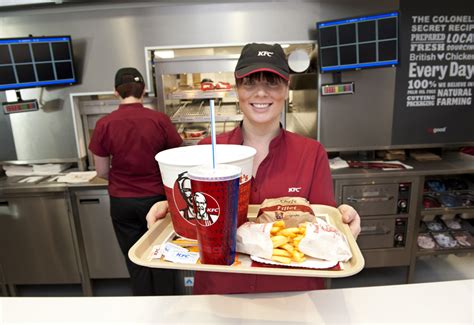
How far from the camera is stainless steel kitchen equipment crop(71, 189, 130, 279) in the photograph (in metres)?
2.56

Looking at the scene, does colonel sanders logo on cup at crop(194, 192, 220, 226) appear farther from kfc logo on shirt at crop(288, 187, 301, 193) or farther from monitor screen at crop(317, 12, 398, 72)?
monitor screen at crop(317, 12, 398, 72)

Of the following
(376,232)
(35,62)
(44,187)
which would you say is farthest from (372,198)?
(35,62)

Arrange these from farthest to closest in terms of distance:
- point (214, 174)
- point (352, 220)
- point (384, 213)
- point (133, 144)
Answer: point (384, 213) → point (133, 144) → point (352, 220) → point (214, 174)

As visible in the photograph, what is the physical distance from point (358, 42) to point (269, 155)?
5.79 ft

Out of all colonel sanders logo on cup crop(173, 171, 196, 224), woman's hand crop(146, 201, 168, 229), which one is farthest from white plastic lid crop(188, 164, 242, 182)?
woman's hand crop(146, 201, 168, 229)

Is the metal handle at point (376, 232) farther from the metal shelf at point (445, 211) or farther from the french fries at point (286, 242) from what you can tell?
the french fries at point (286, 242)

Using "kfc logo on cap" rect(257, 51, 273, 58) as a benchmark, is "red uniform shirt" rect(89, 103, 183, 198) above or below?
below

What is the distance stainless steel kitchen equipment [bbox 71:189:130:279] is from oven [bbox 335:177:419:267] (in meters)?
1.88

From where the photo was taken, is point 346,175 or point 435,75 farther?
point 435,75

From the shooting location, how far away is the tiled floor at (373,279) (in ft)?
8.98

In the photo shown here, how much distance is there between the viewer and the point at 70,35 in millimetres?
2732

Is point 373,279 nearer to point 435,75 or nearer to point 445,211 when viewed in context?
point 445,211

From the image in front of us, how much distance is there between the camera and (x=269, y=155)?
1.21 meters

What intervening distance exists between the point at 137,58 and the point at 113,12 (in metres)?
0.42
